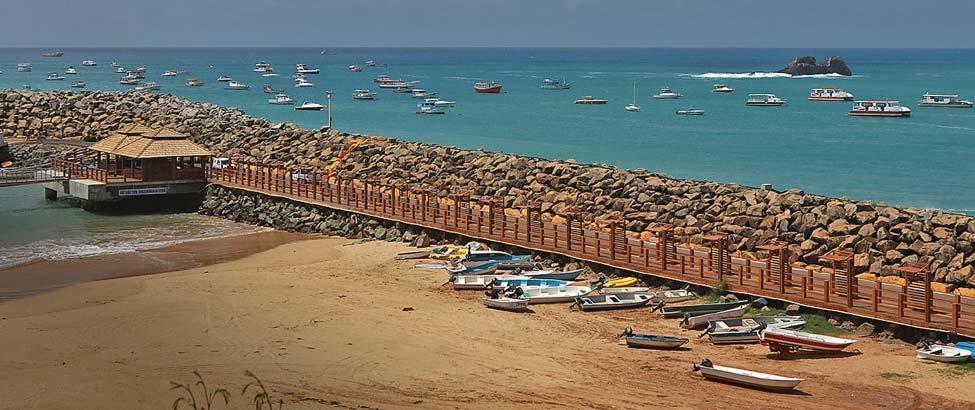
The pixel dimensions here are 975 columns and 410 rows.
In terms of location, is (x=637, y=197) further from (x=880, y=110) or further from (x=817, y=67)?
(x=817, y=67)

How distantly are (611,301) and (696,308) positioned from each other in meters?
2.09

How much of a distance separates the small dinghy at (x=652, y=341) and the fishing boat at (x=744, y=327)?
0.83 m

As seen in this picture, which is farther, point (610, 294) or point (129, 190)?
point (129, 190)

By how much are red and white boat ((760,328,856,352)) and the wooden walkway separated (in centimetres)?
154

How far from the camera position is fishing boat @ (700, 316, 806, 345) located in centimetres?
2328

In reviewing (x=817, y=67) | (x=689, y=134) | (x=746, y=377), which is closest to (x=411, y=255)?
(x=746, y=377)

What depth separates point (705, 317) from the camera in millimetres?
Result: 24469

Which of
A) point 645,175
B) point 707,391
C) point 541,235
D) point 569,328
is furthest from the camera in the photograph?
point 645,175

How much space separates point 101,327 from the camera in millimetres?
25359

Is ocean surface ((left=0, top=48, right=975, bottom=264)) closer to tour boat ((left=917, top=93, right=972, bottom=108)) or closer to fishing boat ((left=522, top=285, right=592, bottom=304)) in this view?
tour boat ((left=917, top=93, right=972, bottom=108))

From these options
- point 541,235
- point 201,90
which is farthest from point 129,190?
point 201,90

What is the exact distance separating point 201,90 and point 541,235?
114632 mm

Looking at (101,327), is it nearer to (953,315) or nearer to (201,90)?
(953,315)

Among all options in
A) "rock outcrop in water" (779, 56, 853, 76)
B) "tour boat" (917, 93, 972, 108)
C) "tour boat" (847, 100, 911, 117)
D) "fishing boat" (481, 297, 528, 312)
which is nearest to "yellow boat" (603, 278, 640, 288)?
"fishing boat" (481, 297, 528, 312)
